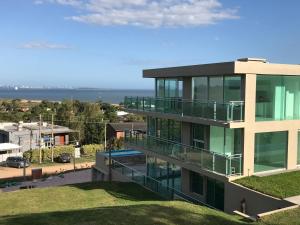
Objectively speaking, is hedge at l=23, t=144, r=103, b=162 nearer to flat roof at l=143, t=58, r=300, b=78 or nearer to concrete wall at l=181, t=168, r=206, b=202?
concrete wall at l=181, t=168, r=206, b=202

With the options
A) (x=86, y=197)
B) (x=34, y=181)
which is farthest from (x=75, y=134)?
(x=86, y=197)

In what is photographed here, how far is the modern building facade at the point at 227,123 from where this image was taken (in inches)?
803

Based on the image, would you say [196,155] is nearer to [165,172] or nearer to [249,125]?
[249,125]

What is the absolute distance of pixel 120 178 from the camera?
30344 mm

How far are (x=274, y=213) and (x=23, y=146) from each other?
49996 millimetres

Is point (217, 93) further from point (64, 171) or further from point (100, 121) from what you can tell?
point (100, 121)

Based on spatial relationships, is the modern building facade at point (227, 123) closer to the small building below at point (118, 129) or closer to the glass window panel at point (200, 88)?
the glass window panel at point (200, 88)

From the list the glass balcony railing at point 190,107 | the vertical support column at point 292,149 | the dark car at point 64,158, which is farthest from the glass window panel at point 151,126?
the dark car at point 64,158

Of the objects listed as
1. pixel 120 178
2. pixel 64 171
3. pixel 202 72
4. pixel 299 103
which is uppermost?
pixel 202 72

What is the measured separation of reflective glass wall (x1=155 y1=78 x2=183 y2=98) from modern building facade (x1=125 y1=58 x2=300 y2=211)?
6 cm

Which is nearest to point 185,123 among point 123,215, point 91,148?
point 123,215

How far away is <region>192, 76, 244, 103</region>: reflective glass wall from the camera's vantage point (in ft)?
68.5

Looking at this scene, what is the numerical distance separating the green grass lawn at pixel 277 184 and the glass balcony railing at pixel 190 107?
3.05 meters

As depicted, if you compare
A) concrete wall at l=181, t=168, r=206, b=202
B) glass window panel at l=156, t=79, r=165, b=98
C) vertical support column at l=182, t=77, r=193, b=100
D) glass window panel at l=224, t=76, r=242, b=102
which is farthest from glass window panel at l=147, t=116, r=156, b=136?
glass window panel at l=224, t=76, r=242, b=102
